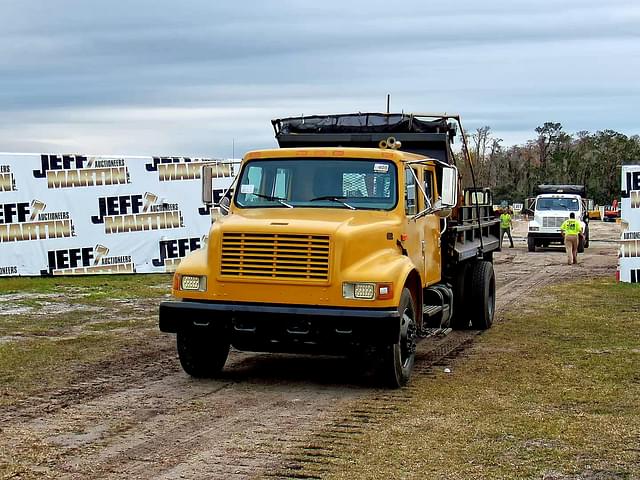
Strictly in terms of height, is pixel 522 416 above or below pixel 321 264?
below

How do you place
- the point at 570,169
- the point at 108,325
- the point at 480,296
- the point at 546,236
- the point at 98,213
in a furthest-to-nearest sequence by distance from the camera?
the point at 570,169 → the point at 546,236 → the point at 98,213 → the point at 108,325 → the point at 480,296

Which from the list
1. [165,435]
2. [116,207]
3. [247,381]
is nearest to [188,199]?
[116,207]

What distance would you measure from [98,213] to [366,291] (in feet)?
48.4

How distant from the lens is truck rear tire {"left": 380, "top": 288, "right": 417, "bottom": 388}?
927cm

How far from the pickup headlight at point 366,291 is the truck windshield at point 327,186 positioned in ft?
4.39

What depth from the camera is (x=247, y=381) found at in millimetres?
9938

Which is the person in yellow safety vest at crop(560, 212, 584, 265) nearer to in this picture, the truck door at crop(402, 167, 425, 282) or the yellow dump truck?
the yellow dump truck

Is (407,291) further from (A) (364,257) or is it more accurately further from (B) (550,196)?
(B) (550,196)

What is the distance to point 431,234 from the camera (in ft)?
36.8

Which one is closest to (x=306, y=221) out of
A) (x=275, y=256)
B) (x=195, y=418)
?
(x=275, y=256)

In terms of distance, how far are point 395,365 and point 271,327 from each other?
1.26 m

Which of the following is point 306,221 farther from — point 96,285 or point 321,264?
point 96,285

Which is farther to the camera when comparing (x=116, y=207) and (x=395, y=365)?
(x=116, y=207)

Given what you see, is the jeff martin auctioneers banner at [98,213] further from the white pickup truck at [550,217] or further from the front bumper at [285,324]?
the white pickup truck at [550,217]
